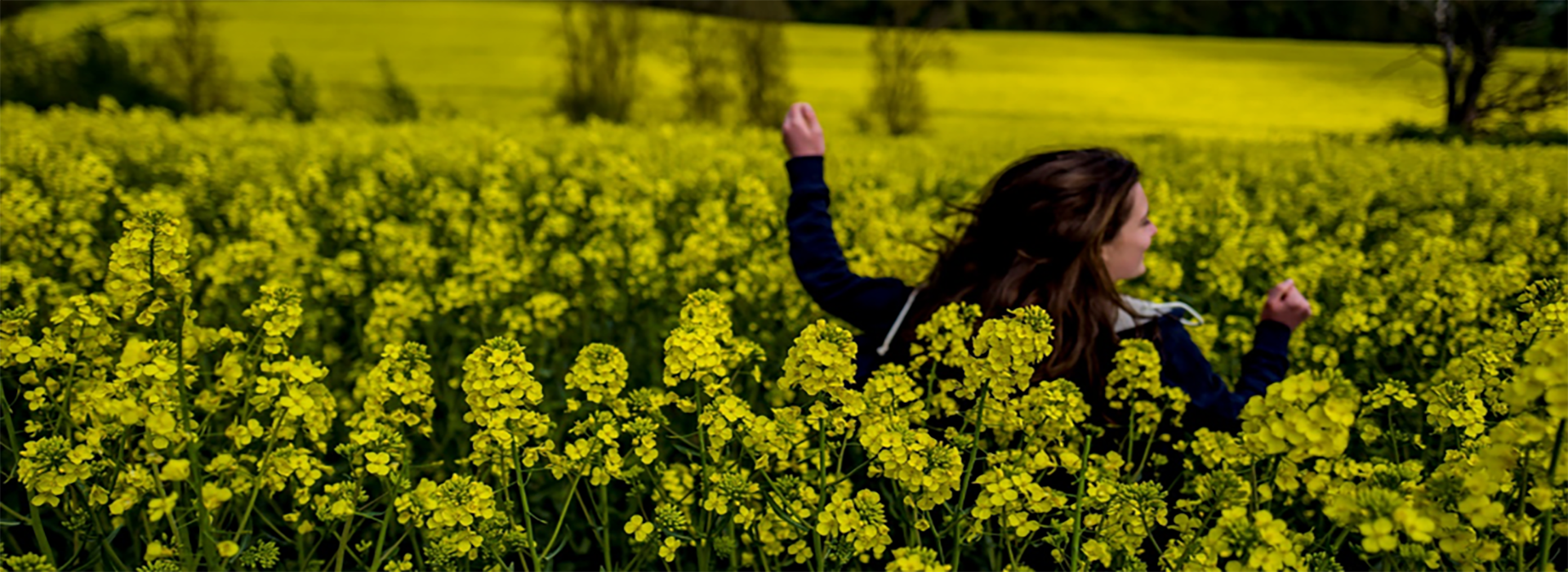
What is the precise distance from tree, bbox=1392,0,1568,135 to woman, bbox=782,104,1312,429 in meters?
19.4

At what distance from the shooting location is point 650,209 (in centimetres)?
429

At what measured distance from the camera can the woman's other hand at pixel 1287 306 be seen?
8.79 feet

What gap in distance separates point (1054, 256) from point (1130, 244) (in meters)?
0.26

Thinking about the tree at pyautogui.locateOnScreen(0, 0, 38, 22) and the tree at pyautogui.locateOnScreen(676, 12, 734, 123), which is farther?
the tree at pyautogui.locateOnScreen(676, 12, 734, 123)

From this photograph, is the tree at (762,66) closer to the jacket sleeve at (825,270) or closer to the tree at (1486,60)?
the tree at (1486,60)

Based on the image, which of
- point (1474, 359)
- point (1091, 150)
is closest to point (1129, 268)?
point (1091, 150)

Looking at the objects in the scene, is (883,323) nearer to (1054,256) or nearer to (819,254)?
(819,254)

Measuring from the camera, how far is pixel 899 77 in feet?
75.2

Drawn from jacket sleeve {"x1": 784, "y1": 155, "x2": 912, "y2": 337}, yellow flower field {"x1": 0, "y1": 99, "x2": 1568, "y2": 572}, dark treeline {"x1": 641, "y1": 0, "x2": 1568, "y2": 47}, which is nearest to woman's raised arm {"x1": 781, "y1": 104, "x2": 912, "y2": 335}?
jacket sleeve {"x1": 784, "y1": 155, "x2": 912, "y2": 337}

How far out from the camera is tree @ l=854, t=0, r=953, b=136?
22719 millimetres

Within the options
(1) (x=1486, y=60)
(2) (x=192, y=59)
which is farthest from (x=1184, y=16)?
(2) (x=192, y=59)

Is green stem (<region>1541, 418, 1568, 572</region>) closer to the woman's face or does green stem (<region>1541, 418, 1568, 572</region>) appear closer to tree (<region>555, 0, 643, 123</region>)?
the woman's face

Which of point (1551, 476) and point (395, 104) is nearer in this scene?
point (1551, 476)

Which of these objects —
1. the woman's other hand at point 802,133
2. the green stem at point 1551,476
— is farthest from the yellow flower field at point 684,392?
the woman's other hand at point 802,133
